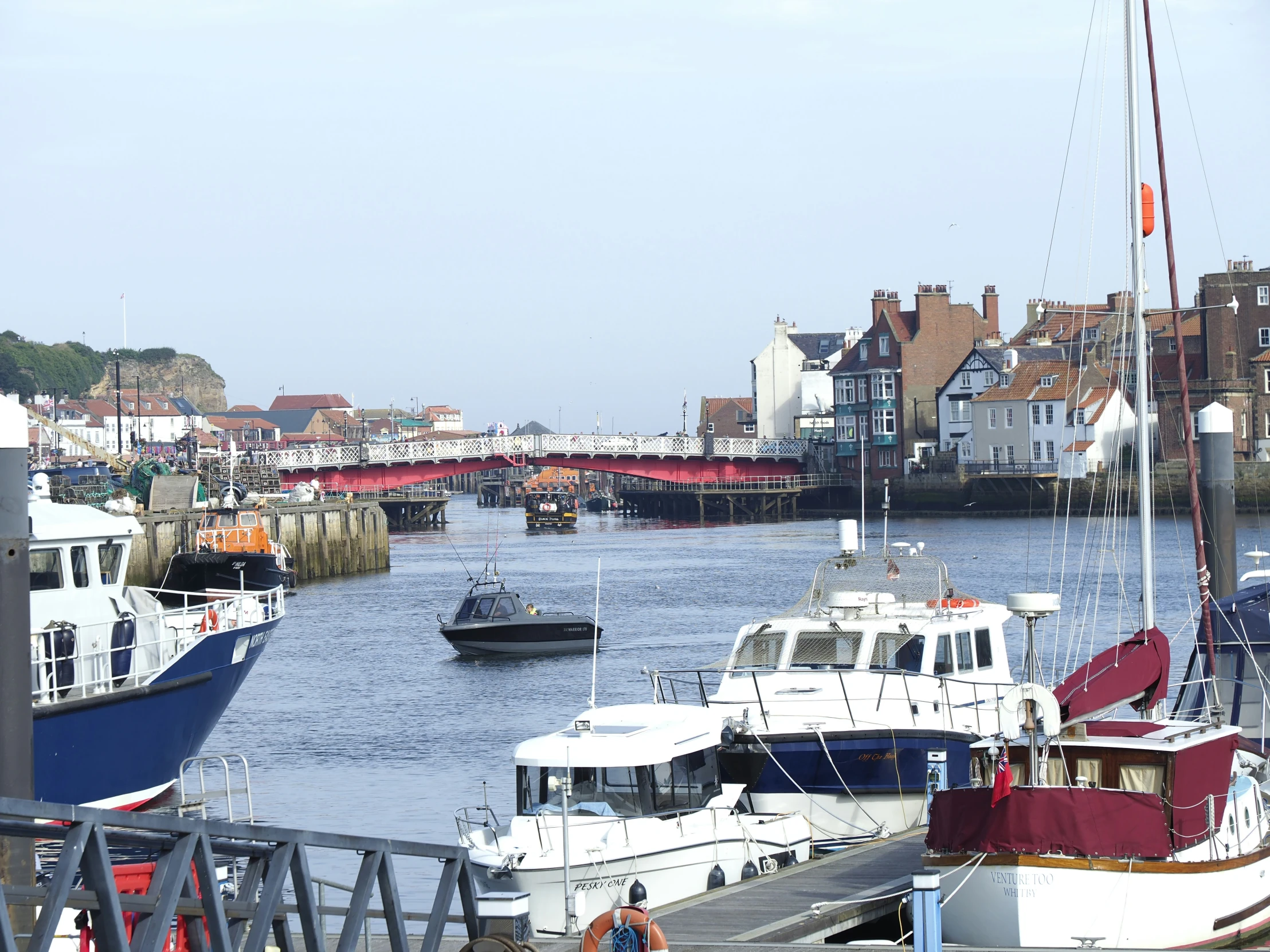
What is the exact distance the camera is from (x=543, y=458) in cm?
10100

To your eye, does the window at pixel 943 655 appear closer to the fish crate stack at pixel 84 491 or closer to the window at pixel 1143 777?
the window at pixel 1143 777

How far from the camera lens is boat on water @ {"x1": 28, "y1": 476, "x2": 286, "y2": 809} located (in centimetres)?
1781

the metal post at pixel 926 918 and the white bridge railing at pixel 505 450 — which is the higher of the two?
the white bridge railing at pixel 505 450

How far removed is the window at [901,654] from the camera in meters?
19.4

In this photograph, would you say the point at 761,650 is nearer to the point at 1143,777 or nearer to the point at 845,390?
the point at 1143,777

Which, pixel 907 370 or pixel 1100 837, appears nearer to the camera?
pixel 1100 837

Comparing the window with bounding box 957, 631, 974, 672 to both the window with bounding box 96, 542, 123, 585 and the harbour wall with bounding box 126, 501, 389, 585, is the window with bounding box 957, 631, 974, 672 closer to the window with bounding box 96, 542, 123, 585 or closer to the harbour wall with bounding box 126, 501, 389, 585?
the window with bounding box 96, 542, 123, 585

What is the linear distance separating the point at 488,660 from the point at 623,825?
24284mm

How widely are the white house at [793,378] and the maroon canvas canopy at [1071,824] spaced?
113 meters

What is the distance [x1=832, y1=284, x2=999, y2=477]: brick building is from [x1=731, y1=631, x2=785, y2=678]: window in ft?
275

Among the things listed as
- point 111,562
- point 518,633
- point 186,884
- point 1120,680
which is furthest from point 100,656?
point 518,633

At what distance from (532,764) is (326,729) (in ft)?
52.0

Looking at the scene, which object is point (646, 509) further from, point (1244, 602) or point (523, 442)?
point (1244, 602)

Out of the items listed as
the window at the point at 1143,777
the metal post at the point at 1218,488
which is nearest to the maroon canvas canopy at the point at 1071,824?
the window at the point at 1143,777
